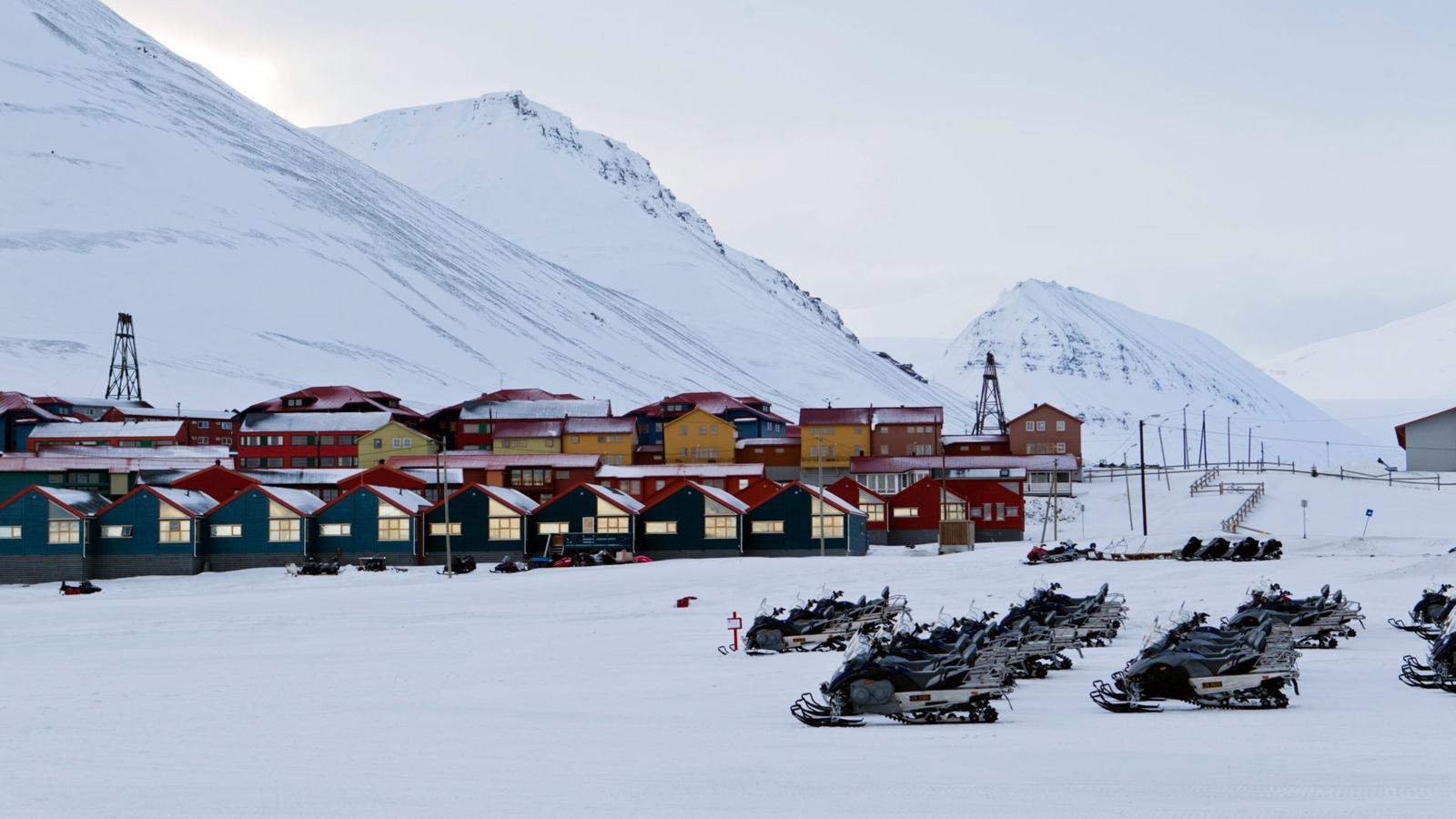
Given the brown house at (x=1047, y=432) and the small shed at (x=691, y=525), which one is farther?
the brown house at (x=1047, y=432)

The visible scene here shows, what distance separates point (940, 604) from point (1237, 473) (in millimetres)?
70062

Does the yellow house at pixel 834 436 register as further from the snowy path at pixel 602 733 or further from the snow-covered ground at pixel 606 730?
the snowy path at pixel 602 733

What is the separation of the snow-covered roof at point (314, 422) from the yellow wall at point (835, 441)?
40025 mm

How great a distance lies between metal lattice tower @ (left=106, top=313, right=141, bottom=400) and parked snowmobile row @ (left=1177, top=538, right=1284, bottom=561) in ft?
388

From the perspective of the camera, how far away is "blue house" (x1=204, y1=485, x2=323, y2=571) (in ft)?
232

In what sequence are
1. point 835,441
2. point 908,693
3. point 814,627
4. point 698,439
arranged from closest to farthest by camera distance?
1. point 908,693
2. point 814,627
3. point 835,441
4. point 698,439

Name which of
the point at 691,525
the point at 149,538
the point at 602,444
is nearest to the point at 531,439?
the point at 602,444

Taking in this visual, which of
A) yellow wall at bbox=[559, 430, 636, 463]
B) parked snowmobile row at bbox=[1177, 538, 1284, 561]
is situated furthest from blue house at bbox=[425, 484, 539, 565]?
yellow wall at bbox=[559, 430, 636, 463]

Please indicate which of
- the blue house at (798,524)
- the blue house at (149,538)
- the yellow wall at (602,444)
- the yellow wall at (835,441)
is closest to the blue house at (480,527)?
the blue house at (149,538)

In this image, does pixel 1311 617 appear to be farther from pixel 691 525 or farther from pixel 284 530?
pixel 284 530

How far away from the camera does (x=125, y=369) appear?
151750mm

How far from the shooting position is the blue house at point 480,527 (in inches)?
2830

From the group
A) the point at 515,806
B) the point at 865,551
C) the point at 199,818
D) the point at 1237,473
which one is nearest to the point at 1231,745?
the point at 515,806

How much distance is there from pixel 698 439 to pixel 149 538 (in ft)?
177
